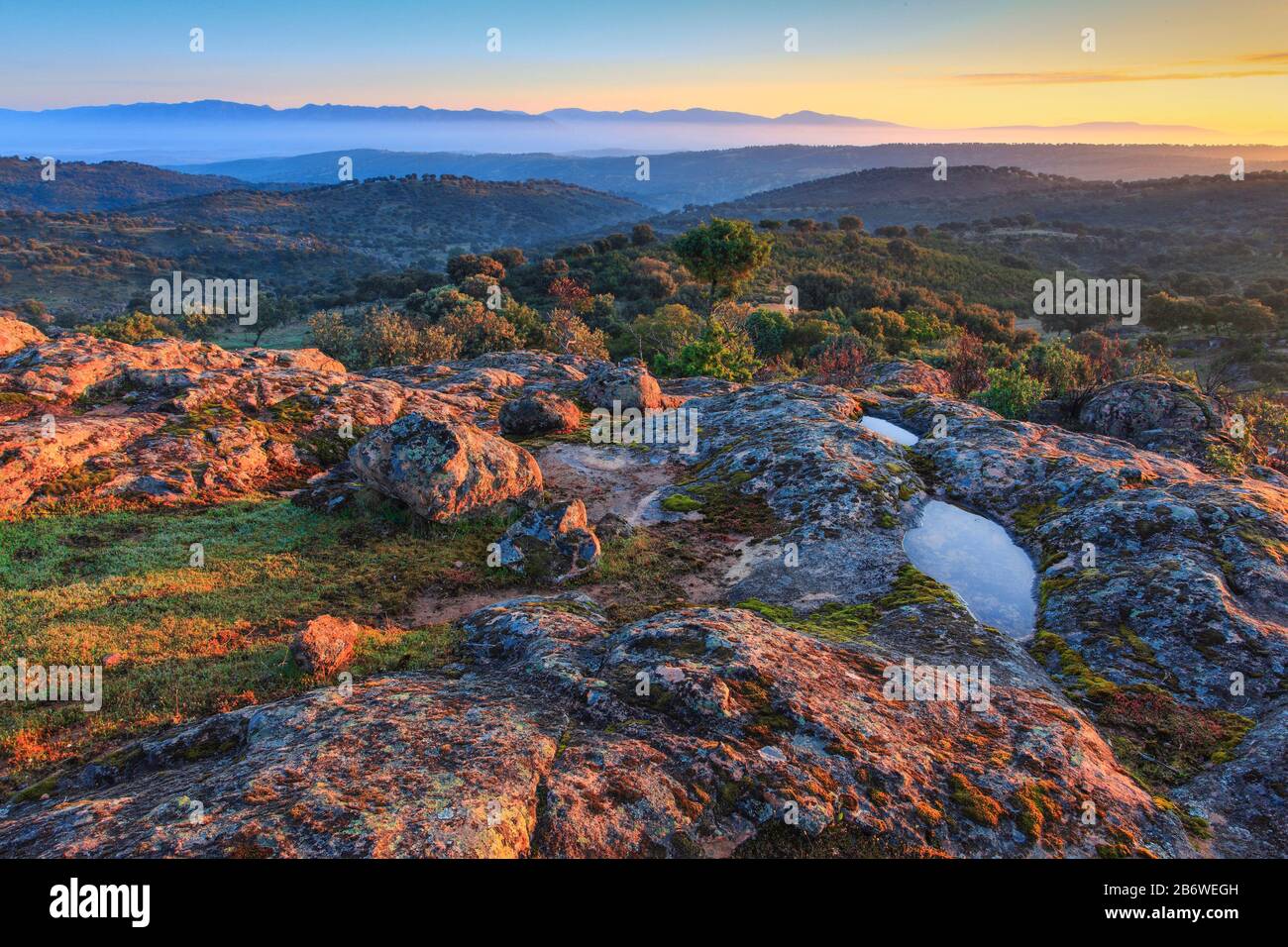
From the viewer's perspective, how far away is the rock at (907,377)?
3581cm

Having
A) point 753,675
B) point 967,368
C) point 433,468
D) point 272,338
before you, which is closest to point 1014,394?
point 967,368

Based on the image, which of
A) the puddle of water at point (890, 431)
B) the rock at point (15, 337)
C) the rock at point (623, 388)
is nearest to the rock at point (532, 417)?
the rock at point (623, 388)

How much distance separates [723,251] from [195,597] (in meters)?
50.4

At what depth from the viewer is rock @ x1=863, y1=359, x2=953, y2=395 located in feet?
117

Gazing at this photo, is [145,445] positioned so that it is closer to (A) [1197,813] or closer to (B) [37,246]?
(A) [1197,813]

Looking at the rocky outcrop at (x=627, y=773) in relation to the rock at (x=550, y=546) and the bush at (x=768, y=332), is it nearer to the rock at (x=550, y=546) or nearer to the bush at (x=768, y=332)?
the rock at (x=550, y=546)

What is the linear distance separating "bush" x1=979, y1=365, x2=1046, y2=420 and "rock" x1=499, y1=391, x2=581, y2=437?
20262 millimetres

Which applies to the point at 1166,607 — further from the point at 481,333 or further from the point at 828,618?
the point at 481,333

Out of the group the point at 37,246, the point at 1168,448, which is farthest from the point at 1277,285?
the point at 37,246

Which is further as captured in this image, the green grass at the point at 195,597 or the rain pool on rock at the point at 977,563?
the rain pool on rock at the point at 977,563

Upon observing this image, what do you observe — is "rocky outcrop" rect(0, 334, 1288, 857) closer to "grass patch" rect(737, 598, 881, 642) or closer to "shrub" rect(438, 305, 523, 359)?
"grass patch" rect(737, 598, 881, 642)

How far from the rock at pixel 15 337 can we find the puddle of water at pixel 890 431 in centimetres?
→ 3027

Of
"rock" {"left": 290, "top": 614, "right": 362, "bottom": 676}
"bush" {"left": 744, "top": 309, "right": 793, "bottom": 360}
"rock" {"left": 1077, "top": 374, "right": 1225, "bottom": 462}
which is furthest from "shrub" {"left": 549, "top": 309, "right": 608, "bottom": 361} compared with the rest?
→ "rock" {"left": 290, "top": 614, "right": 362, "bottom": 676}

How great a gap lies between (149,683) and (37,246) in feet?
492
